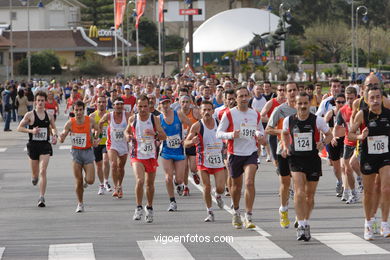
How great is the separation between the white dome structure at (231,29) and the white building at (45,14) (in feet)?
56.1

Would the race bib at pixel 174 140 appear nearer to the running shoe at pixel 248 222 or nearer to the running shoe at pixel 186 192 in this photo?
the running shoe at pixel 186 192

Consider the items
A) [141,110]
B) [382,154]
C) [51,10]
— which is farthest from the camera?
[51,10]

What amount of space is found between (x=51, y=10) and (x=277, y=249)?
132832 mm

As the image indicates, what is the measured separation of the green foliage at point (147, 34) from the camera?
138m

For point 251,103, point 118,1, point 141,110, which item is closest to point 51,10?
point 118,1

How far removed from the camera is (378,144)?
40.4ft

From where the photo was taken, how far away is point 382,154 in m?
12.3

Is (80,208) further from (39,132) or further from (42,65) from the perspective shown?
(42,65)

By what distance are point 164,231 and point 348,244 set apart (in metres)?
2.58

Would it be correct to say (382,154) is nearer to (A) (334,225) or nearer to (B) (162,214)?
(A) (334,225)

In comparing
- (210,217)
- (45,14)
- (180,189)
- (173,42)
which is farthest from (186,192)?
(45,14)

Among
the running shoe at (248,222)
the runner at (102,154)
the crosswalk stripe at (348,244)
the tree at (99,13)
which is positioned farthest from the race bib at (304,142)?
the tree at (99,13)

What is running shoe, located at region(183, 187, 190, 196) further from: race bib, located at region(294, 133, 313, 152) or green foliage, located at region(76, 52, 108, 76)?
green foliage, located at region(76, 52, 108, 76)

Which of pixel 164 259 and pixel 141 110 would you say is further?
pixel 141 110
